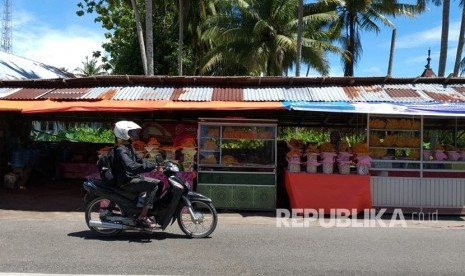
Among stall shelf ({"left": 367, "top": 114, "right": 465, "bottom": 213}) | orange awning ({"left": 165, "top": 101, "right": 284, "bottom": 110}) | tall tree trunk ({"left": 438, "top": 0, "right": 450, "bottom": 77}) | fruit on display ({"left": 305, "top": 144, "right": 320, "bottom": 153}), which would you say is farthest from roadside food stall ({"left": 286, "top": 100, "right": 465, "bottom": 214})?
tall tree trunk ({"left": 438, "top": 0, "right": 450, "bottom": 77})

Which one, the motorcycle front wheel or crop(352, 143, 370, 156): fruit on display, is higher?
crop(352, 143, 370, 156): fruit on display

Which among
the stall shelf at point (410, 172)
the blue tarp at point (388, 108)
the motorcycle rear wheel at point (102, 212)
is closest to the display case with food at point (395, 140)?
the stall shelf at point (410, 172)

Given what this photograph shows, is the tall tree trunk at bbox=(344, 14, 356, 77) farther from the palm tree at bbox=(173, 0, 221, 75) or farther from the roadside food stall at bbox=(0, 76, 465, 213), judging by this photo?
the roadside food stall at bbox=(0, 76, 465, 213)

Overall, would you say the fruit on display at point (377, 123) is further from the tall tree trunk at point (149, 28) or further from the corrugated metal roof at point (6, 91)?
the tall tree trunk at point (149, 28)

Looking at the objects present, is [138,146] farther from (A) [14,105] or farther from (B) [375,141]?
(B) [375,141]

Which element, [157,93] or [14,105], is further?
[157,93]

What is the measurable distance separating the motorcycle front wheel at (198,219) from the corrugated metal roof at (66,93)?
4.93 meters

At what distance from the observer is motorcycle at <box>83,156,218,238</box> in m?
7.08

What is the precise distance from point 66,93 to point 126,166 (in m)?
5.08

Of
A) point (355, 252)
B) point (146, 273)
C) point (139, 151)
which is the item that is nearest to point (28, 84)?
point (139, 151)

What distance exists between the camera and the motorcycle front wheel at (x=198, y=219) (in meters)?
7.20

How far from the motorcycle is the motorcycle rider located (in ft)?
0.30

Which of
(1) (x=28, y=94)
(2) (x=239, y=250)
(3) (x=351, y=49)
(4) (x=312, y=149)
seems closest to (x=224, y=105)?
(4) (x=312, y=149)

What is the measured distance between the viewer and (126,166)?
687cm
